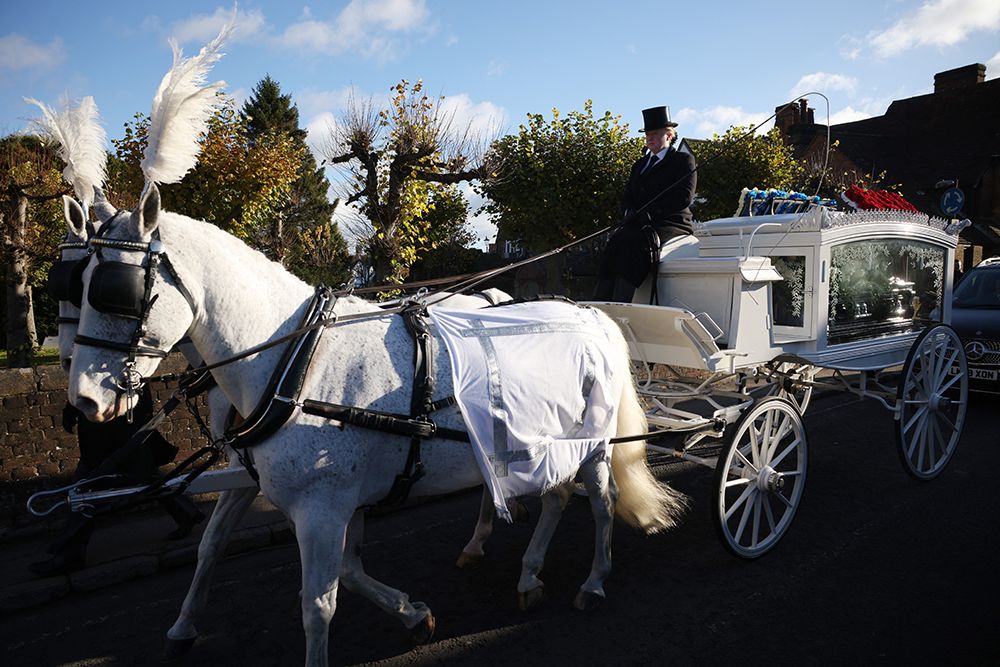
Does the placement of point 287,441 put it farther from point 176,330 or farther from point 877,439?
point 877,439

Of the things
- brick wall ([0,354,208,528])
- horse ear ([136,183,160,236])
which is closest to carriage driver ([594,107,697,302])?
horse ear ([136,183,160,236])

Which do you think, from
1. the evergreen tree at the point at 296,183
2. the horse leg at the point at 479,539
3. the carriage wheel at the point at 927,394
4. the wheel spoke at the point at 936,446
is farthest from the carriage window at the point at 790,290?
the evergreen tree at the point at 296,183

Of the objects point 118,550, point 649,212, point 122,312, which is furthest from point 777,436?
point 118,550

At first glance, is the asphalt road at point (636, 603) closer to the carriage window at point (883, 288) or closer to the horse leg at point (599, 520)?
the horse leg at point (599, 520)

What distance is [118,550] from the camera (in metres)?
Result: 4.73

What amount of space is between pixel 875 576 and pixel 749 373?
1578mm

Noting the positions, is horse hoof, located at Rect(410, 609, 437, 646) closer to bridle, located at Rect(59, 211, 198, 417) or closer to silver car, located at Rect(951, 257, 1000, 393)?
bridle, located at Rect(59, 211, 198, 417)

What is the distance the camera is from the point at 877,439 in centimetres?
724

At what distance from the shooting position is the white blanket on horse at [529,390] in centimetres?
302

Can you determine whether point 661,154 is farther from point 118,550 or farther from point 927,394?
point 118,550

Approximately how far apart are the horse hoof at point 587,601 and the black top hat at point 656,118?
3.54m

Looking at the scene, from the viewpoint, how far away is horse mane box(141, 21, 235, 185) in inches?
97.8

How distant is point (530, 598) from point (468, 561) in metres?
0.65

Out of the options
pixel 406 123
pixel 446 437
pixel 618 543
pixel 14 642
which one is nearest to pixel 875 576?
pixel 618 543
